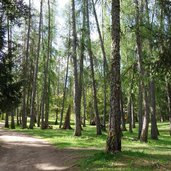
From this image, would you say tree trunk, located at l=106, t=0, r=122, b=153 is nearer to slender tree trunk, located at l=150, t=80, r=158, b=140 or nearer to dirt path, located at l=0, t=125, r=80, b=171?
dirt path, located at l=0, t=125, r=80, b=171

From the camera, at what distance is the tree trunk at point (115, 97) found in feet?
35.2

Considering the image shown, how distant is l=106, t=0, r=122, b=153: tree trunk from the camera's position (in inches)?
422

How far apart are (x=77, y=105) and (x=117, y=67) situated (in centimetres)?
1066

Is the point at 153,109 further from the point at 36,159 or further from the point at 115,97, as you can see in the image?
the point at 36,159

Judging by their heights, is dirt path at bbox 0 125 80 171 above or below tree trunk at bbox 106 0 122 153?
below

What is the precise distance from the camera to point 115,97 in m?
10.9

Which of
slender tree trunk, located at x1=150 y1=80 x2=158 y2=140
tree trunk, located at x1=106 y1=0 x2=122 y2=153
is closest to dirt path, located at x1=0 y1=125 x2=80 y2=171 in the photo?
tree trunk, located at x1=106 y1=0 x2=122 y2=153

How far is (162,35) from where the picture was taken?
11.8m

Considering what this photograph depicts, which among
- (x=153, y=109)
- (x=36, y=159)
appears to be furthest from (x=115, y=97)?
(x=153, y=109)

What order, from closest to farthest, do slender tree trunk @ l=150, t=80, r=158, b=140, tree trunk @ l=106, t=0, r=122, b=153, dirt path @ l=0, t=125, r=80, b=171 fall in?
dirt path @ l=0, t=125, r=80, b=171 → tree trunk @ l=106, t=0, r=122, b=153 → slender tree trunk @ l=150, t=80, r=158, b=140

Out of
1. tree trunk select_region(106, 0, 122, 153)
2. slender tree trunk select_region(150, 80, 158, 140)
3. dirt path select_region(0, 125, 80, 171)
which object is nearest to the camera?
dirt path select_region(0, 125, 80, 171)

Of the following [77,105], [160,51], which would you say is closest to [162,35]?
[160,51]

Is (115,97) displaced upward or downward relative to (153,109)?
upward

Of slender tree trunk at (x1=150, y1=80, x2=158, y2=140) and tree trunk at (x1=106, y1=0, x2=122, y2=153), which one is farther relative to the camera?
slender tree trunk at (x1=150, y1=80, x2=158, y2=140)
